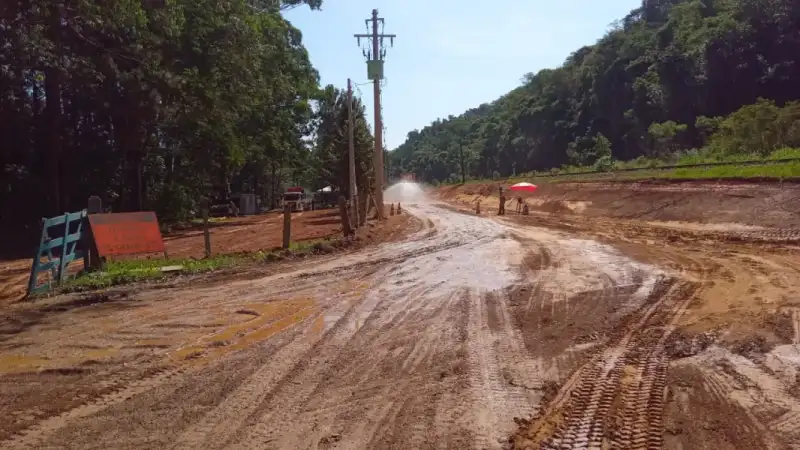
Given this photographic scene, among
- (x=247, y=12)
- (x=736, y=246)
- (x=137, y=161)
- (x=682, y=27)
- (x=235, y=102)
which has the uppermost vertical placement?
(x=682, y=27)

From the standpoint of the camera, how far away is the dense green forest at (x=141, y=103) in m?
21.8

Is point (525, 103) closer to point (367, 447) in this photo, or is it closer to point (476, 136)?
point (476, 136)

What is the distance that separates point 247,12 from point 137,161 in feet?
30.5

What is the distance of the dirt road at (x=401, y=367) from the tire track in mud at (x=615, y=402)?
0.06 ft

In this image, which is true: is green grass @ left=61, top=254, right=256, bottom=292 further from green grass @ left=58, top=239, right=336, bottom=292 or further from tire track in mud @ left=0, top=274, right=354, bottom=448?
tire track in mud @ left=0, top=274, right=354, bottom=448

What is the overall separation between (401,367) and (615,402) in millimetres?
2012

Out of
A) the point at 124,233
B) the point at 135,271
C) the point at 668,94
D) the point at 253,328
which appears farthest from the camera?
the point at 668,94

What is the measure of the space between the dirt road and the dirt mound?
12391 mm

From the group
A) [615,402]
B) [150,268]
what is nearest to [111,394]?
[615,402]

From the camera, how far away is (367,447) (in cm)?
448

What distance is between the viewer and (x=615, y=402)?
5207 mm

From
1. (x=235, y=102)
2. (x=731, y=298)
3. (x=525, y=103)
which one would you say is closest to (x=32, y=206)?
(x=235, y=102)

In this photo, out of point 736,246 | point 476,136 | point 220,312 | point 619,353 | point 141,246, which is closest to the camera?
point 619,353

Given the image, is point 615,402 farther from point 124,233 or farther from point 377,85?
point 377,85
